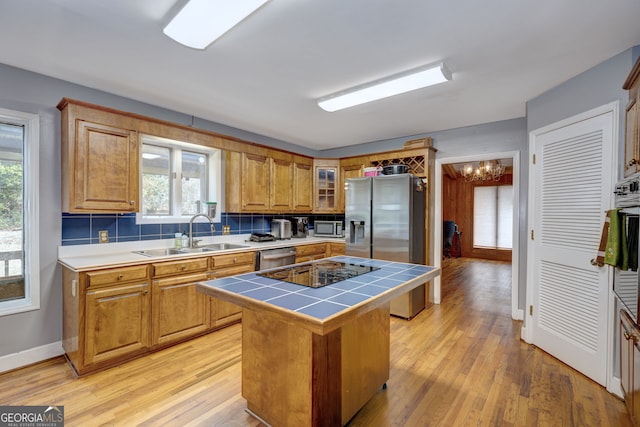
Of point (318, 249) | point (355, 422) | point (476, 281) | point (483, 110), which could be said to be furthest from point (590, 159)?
point (476, 281)

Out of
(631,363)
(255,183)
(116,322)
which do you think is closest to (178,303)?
(116,322)

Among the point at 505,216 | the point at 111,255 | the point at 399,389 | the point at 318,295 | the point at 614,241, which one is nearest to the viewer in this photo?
the point at 318,295

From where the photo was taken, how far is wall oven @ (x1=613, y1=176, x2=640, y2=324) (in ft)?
5.18

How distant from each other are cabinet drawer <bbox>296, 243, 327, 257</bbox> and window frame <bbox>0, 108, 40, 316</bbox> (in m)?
2.60

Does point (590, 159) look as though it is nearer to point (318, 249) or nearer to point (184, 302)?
point (318, 249)

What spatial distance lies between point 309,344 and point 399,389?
44.4 inches

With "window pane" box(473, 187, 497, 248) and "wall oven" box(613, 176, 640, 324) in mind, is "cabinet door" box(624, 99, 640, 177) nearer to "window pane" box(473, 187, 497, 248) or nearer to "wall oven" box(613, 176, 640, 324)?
"wall oven" box(613, 176, 640, 324)

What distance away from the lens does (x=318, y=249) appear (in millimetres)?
4391

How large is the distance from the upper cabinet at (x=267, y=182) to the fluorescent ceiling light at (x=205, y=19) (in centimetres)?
200

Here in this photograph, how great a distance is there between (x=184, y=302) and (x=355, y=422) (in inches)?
74.8

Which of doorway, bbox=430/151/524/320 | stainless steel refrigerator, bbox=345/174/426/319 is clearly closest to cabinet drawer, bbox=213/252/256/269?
stainless steel refrigerator, bbox=345/174/426/319

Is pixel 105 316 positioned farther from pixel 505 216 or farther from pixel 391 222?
pixel 505 216

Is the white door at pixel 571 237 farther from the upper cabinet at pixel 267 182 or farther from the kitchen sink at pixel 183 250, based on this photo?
the kitchen sink at pixel 183 250

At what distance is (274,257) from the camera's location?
142 inches
